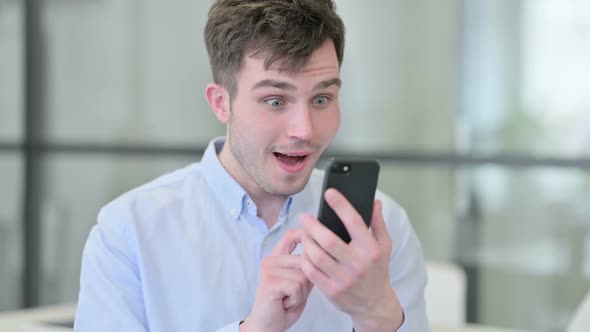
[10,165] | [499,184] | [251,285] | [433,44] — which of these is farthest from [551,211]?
[10,165]

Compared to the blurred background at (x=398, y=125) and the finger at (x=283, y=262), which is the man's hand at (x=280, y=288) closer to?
the finger at (x=283, y=262)

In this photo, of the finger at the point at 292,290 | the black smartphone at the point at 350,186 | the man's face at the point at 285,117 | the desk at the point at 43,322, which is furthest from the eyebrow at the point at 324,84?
the desk at the point at 43,322

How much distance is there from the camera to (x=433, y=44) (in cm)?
438

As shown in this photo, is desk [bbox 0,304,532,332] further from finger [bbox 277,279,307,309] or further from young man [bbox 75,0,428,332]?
finger [bbox 277,279,307,309]

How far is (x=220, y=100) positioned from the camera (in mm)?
1748

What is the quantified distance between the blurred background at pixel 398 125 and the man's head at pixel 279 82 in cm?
264

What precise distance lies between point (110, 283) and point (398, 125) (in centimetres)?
298

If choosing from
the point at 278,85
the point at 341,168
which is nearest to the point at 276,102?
the point at 278,85

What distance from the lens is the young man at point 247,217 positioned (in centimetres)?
158

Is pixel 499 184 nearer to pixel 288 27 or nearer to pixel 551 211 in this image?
pixel 551 211

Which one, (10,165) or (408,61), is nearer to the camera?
(408,61)

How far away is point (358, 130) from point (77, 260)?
1931mm

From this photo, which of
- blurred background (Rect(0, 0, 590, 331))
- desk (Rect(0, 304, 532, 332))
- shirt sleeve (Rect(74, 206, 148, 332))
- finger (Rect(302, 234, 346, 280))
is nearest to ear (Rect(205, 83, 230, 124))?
shirt sleeve (Rect(74, 206, 148, 332))

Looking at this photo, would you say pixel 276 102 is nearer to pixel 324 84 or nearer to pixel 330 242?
pixel 324 84
